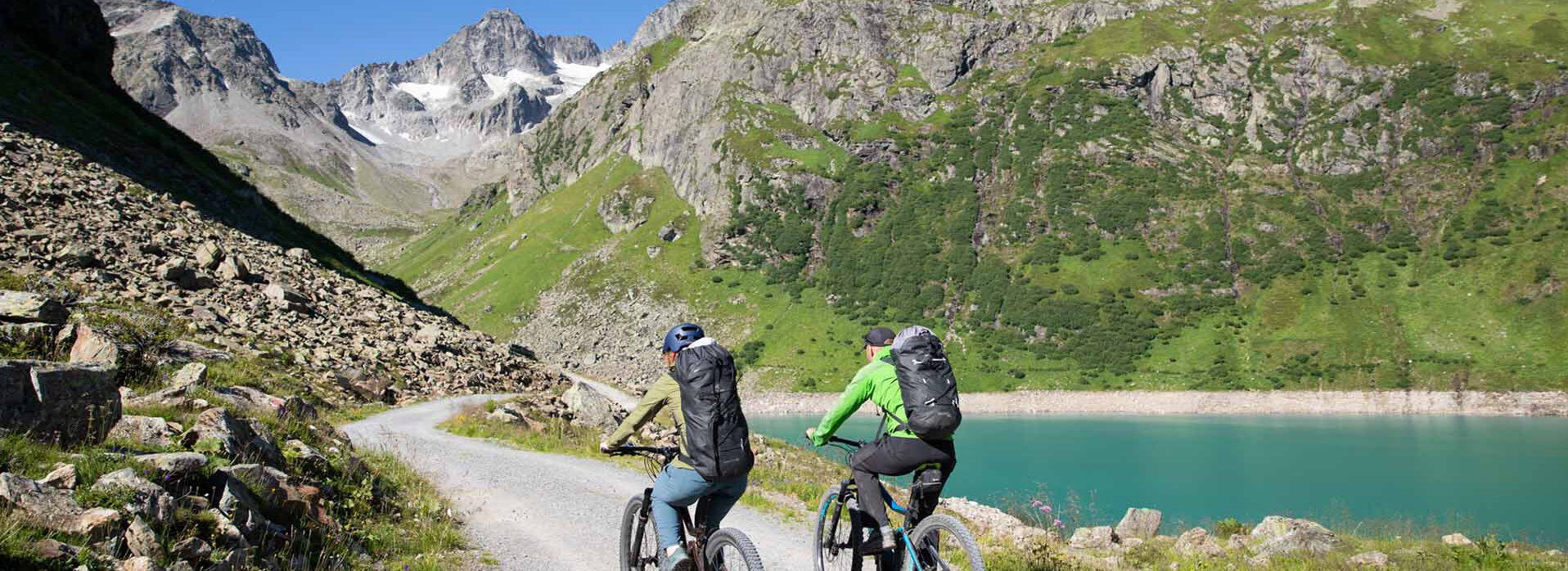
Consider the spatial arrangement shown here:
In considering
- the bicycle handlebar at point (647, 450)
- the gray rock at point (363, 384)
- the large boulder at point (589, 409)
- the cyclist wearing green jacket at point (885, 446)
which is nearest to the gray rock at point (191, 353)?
the gray rock at point (363, 384)

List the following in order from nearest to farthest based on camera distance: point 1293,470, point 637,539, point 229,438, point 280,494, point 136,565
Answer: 1. point 136,565
2. point 637,539
3. point 280,494
4. point 229,438
5. point 1293,470

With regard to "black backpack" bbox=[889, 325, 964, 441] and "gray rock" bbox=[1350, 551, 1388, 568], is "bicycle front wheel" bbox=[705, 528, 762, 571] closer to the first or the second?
"black backpack" bbox=[889, 325, 964, 441]

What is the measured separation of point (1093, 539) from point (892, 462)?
10.1 meters

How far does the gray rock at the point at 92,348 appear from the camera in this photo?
496 inches

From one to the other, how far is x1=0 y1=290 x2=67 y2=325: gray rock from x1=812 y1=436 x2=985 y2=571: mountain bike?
14.2m

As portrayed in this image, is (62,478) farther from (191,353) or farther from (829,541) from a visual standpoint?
(191,353)

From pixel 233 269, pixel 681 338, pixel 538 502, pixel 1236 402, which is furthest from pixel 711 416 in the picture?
pixel 1236 402

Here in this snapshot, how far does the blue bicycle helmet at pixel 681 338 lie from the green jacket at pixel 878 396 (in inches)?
67.2

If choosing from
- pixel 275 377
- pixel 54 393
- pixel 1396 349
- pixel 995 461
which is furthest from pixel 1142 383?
pixel 54 393

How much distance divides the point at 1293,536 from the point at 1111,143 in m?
156

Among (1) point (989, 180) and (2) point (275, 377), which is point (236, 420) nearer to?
(2) point (275, 377)

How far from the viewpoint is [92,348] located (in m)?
12.9

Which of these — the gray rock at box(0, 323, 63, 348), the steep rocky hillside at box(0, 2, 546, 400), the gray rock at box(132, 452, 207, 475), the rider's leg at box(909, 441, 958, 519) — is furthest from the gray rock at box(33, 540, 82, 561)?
the steep rocky hillside at box(0, 2, 546, 400)

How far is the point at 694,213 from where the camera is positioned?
181125 millimetres
